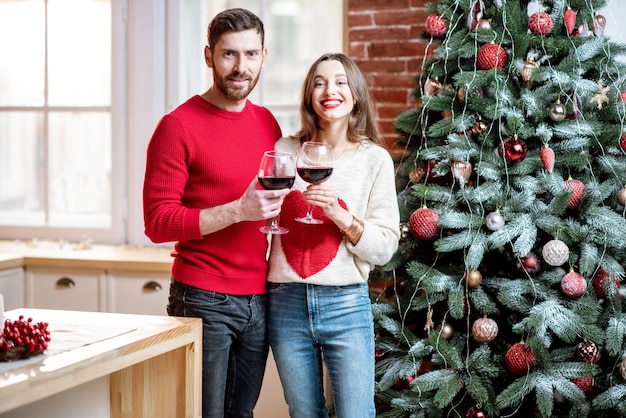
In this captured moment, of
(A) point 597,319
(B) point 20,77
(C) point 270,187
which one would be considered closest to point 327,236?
(C) point 270,187

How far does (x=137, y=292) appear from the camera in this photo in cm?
338

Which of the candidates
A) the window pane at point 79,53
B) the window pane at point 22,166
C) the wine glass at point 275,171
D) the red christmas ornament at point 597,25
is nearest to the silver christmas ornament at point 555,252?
the red christmas ornament at point 597,25

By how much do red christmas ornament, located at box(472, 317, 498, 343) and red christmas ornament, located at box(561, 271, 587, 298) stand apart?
0.25 metres

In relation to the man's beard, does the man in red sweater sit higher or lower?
lower

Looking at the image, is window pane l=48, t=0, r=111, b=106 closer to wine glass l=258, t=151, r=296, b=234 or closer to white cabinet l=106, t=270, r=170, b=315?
white cabinet l=106, t=270, r=170, b=315

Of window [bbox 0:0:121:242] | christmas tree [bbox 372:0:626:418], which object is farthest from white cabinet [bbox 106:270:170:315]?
christmas tree [bbox 372:0:626:418]

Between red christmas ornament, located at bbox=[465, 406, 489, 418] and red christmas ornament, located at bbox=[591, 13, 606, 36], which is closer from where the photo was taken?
red christmas ornament, located at bbox=[465, 406, 489, 418]

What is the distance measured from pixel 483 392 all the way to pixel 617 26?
5.54 feet

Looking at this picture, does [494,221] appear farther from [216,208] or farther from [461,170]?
[216,208]

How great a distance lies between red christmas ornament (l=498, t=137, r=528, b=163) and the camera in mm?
2457

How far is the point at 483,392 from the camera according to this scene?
95.9 inches

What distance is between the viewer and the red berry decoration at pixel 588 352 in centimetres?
241

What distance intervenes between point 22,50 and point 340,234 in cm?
270

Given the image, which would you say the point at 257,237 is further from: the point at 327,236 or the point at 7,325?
the point at 7,325
